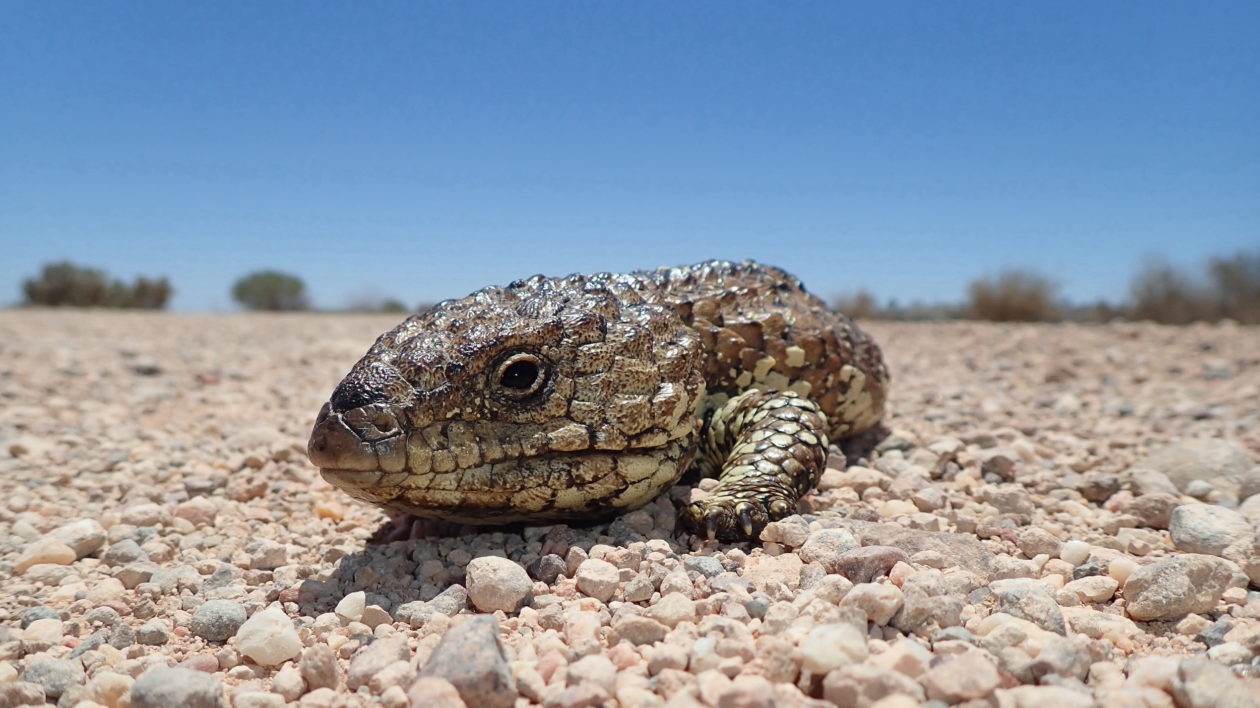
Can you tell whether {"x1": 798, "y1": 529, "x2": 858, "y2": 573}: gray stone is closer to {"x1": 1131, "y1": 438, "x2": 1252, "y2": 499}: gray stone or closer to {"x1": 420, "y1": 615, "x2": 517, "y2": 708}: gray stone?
{"x1": 420, "y1": 615, "x2": 517, "y2": 708}: gray stone

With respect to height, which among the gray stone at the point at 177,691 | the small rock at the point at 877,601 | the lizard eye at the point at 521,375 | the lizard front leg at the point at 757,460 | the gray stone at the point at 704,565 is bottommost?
the gray stone at the point at 177,691

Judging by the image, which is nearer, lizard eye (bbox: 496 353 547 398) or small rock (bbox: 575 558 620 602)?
small rock (bbox: 575 558 620 602)

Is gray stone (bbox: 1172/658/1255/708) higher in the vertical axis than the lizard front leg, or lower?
lower

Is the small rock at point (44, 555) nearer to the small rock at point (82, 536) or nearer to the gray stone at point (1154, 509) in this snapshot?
the small rock at point (82, 536)

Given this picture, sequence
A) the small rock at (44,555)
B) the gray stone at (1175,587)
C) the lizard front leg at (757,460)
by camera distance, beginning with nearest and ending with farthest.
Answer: the gray stone at (1175,587), the lizard front leg at (757,460), the small rock at (44,555)

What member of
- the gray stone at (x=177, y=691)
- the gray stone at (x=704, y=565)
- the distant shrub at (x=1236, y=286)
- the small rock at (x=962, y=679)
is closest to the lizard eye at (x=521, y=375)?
the gray stone at (x=704, y=565)

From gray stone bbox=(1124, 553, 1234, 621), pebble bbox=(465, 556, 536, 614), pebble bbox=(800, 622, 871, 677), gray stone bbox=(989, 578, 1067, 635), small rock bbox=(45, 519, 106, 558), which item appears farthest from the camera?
small rock bbox=(45, 519, 106, 558)

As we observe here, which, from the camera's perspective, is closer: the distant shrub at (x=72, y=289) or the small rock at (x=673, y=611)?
the small rock at (x=673, y=611)

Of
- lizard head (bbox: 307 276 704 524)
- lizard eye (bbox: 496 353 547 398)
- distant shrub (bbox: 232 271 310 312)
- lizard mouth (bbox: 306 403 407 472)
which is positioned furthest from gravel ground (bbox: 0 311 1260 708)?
distant shrub (bbox: 232 271 310 312)
